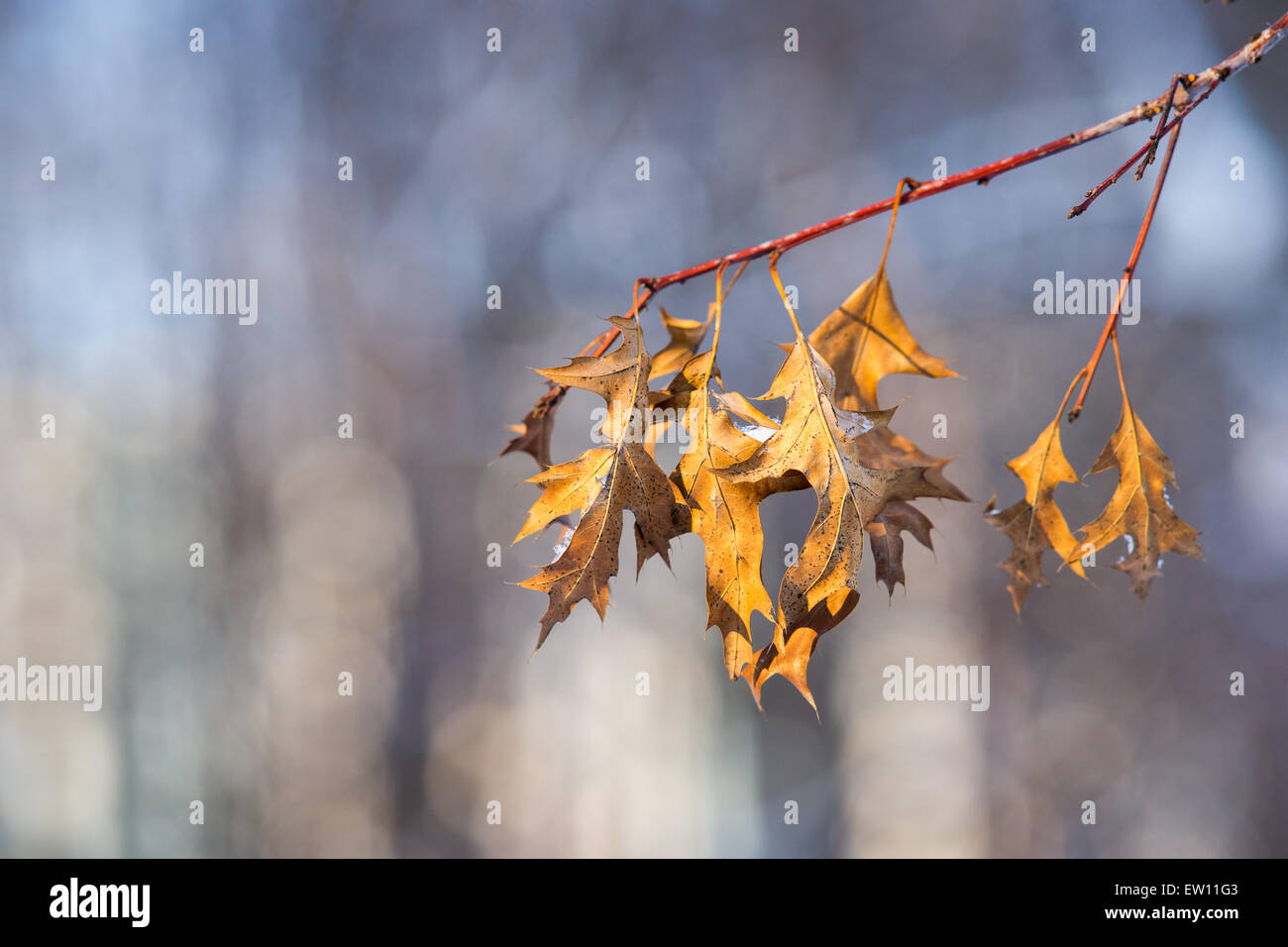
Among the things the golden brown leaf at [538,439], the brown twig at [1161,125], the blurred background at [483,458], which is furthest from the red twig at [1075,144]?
the blurred background at [483,458]

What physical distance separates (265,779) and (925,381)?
1.25 m

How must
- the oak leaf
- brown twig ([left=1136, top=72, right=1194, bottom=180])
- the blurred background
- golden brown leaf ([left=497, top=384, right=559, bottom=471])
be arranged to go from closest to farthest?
brown twig ([left=1136, top=72, right=1194, bottom=180]) → the oak leaf → golden brown leaf ([left=497, top=384, right=559, bottom=471]) → the blurred background

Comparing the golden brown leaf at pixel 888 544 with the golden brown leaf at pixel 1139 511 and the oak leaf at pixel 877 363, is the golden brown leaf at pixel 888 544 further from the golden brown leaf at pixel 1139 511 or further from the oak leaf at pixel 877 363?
the golden brown leaf at pixel 1139 511

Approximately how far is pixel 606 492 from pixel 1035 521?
27 centimetres

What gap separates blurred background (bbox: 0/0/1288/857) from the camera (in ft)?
3.69

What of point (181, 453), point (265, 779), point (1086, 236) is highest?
point (1086, 236)

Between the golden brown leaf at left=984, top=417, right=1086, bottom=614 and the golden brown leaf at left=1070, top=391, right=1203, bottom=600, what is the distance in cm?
2

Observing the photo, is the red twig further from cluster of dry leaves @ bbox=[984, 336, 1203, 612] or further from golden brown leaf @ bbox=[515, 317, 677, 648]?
cluster of dry leaves @ bbox=[984, 336, 1203, 612]

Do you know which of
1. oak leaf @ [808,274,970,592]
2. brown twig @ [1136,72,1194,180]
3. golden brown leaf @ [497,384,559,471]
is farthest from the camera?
golden brown leaf @ [497,384,559,471]

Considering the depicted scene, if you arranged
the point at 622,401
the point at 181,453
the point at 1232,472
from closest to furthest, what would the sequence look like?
the point at 622,401
the point at 1232,472
the point at 181,453

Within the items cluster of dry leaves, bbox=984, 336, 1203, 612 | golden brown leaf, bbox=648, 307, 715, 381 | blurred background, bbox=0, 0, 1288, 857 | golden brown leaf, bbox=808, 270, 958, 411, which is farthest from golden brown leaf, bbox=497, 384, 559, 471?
blurred background, bbox=0, 0, 1288, 857

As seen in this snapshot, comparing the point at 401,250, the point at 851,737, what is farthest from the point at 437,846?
the point at 401,250
